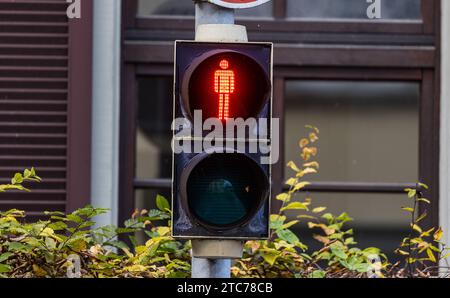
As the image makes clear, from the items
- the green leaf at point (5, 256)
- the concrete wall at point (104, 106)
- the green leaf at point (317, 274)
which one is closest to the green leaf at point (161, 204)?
the green leaf at point (317, 274)

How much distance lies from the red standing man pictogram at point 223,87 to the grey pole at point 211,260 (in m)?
0.20

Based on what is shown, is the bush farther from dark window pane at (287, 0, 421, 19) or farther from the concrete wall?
dark window pane at (287, 0, 421, 19)

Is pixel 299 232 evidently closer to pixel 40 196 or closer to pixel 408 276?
pixel 40 196

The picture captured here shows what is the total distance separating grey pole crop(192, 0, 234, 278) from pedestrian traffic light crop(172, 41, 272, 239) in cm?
11

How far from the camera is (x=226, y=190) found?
14.3 ft

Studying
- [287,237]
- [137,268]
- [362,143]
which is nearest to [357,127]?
[362,143]

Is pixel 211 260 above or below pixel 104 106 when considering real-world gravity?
below

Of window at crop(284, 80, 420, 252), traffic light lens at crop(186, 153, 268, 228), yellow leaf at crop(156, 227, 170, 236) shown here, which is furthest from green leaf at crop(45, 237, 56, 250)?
window at crop(284, 80, 420, 252)

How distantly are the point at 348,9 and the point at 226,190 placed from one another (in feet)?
17.3

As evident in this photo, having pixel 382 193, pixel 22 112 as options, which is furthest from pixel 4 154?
pixel 382 193

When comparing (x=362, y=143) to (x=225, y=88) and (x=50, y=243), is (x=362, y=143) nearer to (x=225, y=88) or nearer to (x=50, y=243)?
(x=50, y=243)

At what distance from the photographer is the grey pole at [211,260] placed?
4289 millimetres

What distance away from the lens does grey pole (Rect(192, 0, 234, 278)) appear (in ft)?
14.1
